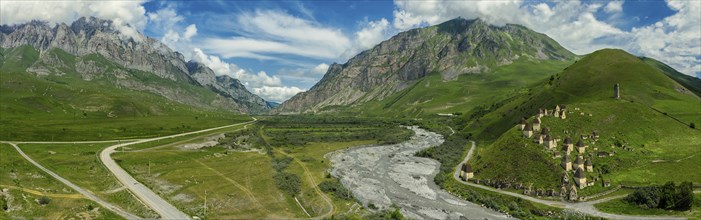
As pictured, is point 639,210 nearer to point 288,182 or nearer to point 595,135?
point 595,135

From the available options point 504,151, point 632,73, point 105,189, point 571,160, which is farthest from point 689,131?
point 105,189

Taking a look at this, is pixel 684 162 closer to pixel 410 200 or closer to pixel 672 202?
pixel 672 202

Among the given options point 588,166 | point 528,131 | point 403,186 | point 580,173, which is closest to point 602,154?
point 588,166

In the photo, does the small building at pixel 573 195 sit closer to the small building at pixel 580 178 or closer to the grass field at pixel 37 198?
the small building at pixel 580 178

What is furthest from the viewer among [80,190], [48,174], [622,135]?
[622,135]

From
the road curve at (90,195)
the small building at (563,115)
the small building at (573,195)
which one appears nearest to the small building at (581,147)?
the small building at (573,195)
